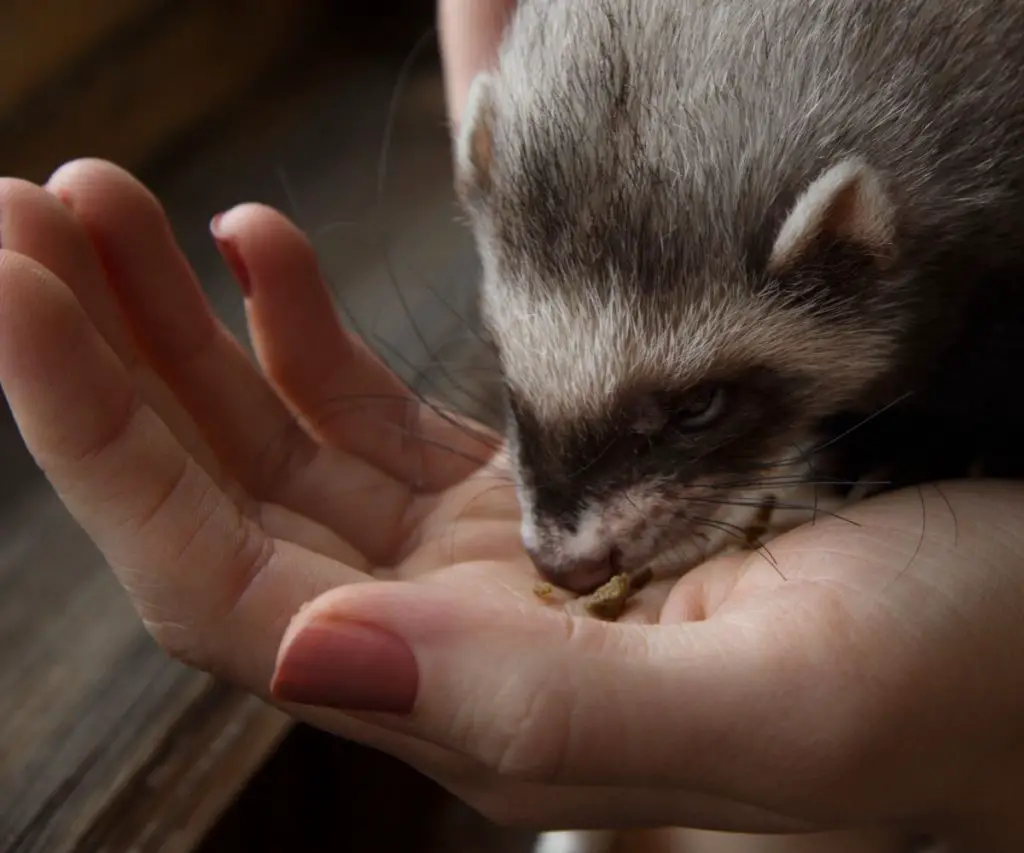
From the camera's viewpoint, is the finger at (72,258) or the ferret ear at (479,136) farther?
the ferret ear at (479,136)

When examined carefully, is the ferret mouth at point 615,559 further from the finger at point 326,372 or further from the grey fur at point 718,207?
the finger at point 326,372

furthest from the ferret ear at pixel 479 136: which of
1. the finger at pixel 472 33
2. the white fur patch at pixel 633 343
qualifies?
the finger at pixel 472 33

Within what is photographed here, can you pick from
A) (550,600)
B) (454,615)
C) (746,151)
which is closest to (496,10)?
(746,151)

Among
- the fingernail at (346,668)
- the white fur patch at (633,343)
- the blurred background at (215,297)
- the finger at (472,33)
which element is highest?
the finger at (472,33)

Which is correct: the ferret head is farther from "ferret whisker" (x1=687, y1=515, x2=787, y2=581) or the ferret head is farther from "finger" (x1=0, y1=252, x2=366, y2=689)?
"finger" (x1=0, y1=252, x2=366, y2=689)

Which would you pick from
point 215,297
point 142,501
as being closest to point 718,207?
point 142,501
